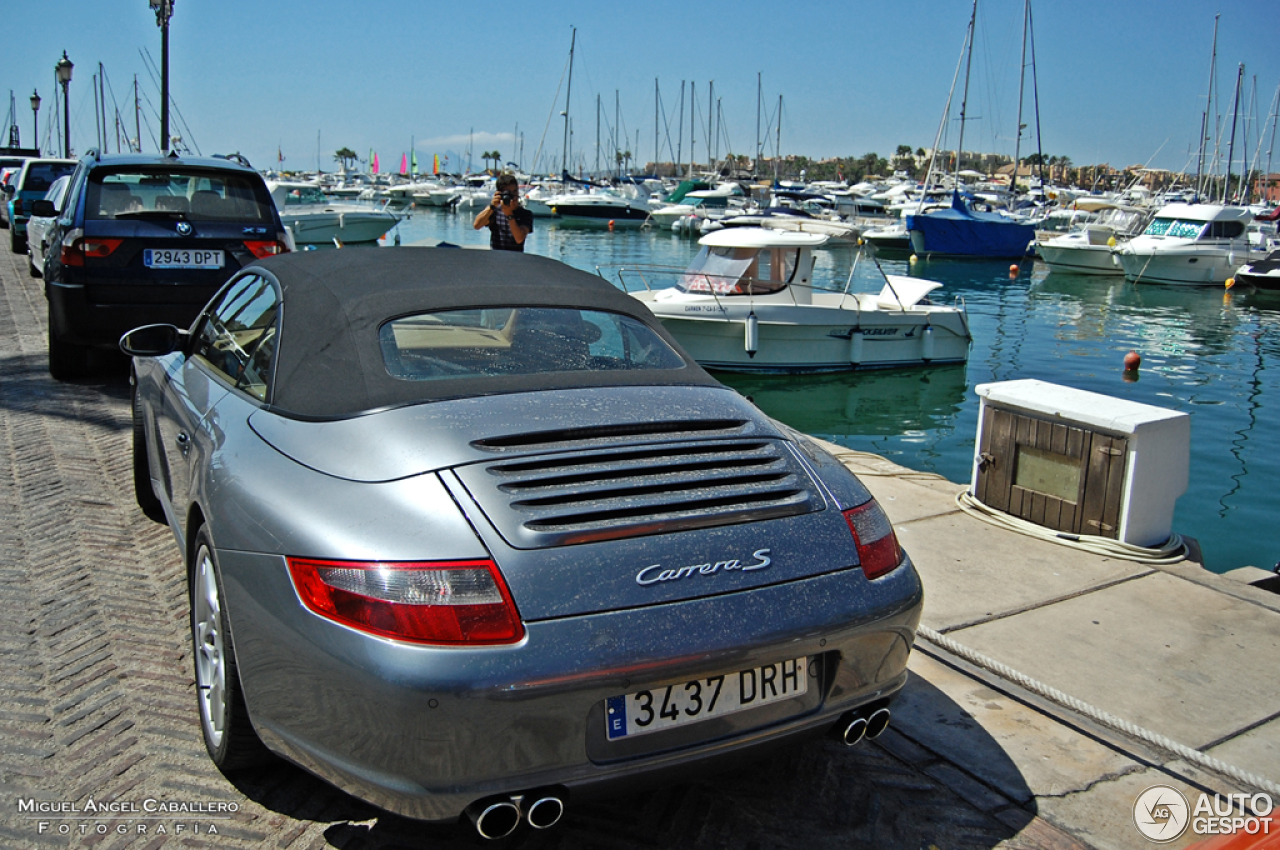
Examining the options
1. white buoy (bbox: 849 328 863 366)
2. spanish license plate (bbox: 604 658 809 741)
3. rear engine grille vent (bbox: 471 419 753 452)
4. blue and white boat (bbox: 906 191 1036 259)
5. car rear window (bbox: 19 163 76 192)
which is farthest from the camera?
blue and white boat (bbox: 906 191 1036 259)

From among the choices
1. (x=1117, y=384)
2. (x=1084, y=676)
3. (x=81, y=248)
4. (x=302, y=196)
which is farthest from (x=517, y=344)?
(x=302, y=196)

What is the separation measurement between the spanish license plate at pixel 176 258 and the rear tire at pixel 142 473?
2.89 meters

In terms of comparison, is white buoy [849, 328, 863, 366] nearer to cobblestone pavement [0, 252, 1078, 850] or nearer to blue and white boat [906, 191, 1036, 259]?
cobblestone pavement [0, 252, 1078, 850]

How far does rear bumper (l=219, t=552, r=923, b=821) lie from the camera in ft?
6.93

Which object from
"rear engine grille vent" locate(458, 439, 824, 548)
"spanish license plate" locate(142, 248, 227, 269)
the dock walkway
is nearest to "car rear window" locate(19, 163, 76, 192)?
"spanish license plate" locate(142, 248, 227, 269)

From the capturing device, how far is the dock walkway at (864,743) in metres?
2.74

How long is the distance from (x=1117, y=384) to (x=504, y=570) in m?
17.6

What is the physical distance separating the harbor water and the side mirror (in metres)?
8.56

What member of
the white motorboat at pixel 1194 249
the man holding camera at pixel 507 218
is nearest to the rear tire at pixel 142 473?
the man holding camera at pixel 507 218

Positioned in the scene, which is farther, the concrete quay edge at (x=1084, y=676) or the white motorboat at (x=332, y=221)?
the white motorboat at (x=332, y=221)

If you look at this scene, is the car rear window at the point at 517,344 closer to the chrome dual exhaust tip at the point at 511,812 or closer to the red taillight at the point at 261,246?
the chrome dual exhaust tip at the point at 511,812

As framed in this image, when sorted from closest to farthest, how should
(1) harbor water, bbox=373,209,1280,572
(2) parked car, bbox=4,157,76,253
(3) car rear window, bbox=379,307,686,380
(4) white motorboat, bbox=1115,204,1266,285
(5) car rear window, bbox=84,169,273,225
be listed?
(3) car rear window, bbox=379,307,686,380 → (5) car rear window, bbox=84,169,273,225 → (1) harbor water, bbox=373,209,1280,572 → (2) parked car, bbox=4,157,76,253 → (4) white motorboat, bbox=1115,204,1266,285

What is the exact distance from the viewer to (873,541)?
2693 millimetres

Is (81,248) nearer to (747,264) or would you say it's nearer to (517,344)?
(517,344)
